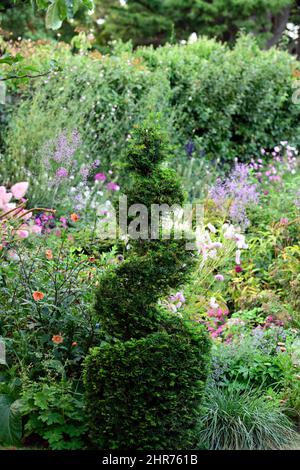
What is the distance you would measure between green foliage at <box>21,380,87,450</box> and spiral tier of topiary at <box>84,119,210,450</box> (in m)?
0.15

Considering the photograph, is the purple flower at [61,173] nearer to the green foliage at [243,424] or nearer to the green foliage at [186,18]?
the green foliage at [243,424]

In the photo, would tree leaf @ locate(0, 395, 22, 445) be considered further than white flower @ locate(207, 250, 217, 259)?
No

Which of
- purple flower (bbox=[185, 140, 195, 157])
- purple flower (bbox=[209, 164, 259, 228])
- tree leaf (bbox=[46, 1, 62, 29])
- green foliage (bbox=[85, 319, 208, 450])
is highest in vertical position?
tree leaf (bbox=[46, 1, 62, 29])

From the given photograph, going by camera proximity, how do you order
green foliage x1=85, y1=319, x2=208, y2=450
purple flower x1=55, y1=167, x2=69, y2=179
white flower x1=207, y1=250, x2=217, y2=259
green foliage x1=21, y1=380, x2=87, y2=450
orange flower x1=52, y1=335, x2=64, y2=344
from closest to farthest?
green foliage x1=85, y1=319, x2=208, y2=450 < green foliage x1=21, y1=380, x2=87, y2=450 < orange flower x1=52, y1=335, x2=64, y2=344 < white flower x1=207, y1=250, x2=217, y2=259 < purple flower x1=55, y1=167, x2=69, y2=179

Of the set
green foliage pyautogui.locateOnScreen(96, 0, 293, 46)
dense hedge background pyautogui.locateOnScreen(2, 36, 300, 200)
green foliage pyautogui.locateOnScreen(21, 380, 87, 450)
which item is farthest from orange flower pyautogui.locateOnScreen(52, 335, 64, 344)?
green foliage pyautogui.locateOnScreen(96, 0, 293, 46)

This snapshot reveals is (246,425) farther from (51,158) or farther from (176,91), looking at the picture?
(176,91)

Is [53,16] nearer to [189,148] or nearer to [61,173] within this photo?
[61,173]

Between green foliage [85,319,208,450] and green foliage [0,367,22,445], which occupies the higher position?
green foliage [85,319,208,450]

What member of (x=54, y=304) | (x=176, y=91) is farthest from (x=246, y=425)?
(x=176, y=91)

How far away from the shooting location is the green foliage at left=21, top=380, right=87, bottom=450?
3182 mm

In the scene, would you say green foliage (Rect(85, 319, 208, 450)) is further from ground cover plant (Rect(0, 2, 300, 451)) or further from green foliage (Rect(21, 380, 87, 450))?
green foliage (Rect(21, 380, 87, 450))

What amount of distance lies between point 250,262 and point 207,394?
2498 mm

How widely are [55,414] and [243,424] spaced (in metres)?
0.96

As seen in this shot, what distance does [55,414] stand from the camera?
3232mm
